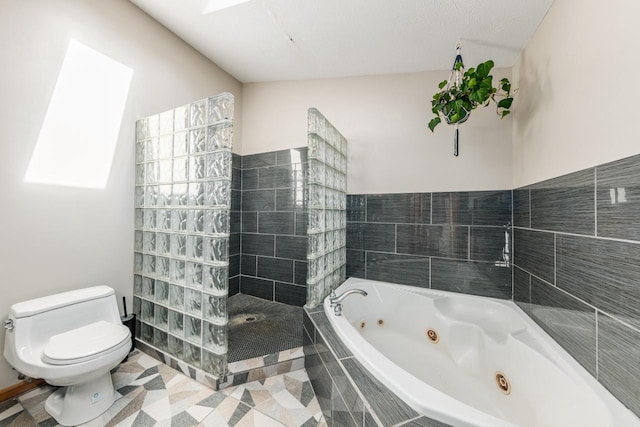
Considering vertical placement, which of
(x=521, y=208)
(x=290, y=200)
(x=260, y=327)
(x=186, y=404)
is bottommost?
(x=186, y=404)

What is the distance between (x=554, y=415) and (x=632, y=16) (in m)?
1.52

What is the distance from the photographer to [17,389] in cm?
136

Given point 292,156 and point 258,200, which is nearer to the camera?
point 292,156

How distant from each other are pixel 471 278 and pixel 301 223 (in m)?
1.53

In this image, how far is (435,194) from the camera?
6.58ft

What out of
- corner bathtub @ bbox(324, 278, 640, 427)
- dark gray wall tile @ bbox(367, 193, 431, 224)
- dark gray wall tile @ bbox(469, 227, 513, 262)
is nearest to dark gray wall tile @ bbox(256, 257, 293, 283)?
corner bathtub @ bbox(324, 278, 640, 427)

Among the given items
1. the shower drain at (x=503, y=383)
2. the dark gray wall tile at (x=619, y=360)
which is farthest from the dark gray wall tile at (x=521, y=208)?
the shower drain at (x=503, y=383)

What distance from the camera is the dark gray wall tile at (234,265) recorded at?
2672 millimetres

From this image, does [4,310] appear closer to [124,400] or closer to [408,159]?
[124,400]

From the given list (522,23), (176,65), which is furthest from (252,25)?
(522,23)

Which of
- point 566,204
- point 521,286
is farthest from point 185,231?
point 521,286

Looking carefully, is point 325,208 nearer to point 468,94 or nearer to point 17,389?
point 468,94

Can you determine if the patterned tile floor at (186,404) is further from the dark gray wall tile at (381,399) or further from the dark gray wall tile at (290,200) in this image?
the dark gray wall tile at (290,200)

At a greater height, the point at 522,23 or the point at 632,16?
the point at 522,23
